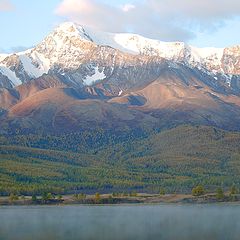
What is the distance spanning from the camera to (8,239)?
11750 centimetres

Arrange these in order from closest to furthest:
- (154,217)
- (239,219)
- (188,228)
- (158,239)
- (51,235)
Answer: (158,239) < (51,235) < (188,228) < (239,219) < (154,217)

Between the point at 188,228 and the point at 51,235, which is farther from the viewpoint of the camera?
the point at 188,228

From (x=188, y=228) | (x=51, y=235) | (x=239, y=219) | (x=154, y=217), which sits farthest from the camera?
(x=154, y=217)

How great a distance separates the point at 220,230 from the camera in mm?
129625

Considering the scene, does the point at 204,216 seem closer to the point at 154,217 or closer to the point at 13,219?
the point at 154,217

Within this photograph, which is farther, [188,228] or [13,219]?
[13,219]

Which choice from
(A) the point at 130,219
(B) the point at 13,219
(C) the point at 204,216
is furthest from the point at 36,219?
(C) the point at 204,216

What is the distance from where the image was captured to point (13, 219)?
6713 inches

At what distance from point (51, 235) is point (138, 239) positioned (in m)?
19.0

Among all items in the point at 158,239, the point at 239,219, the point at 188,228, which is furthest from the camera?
the point at 239,219

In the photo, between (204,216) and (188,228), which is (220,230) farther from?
(204,216)

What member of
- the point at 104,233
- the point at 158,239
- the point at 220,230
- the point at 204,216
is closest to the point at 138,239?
the point at 158,239

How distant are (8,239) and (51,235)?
34.4 ft

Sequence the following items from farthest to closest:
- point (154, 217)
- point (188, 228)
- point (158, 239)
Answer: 1. point (154, 217)
2. point (188, 228)
3. point (158, 239)
